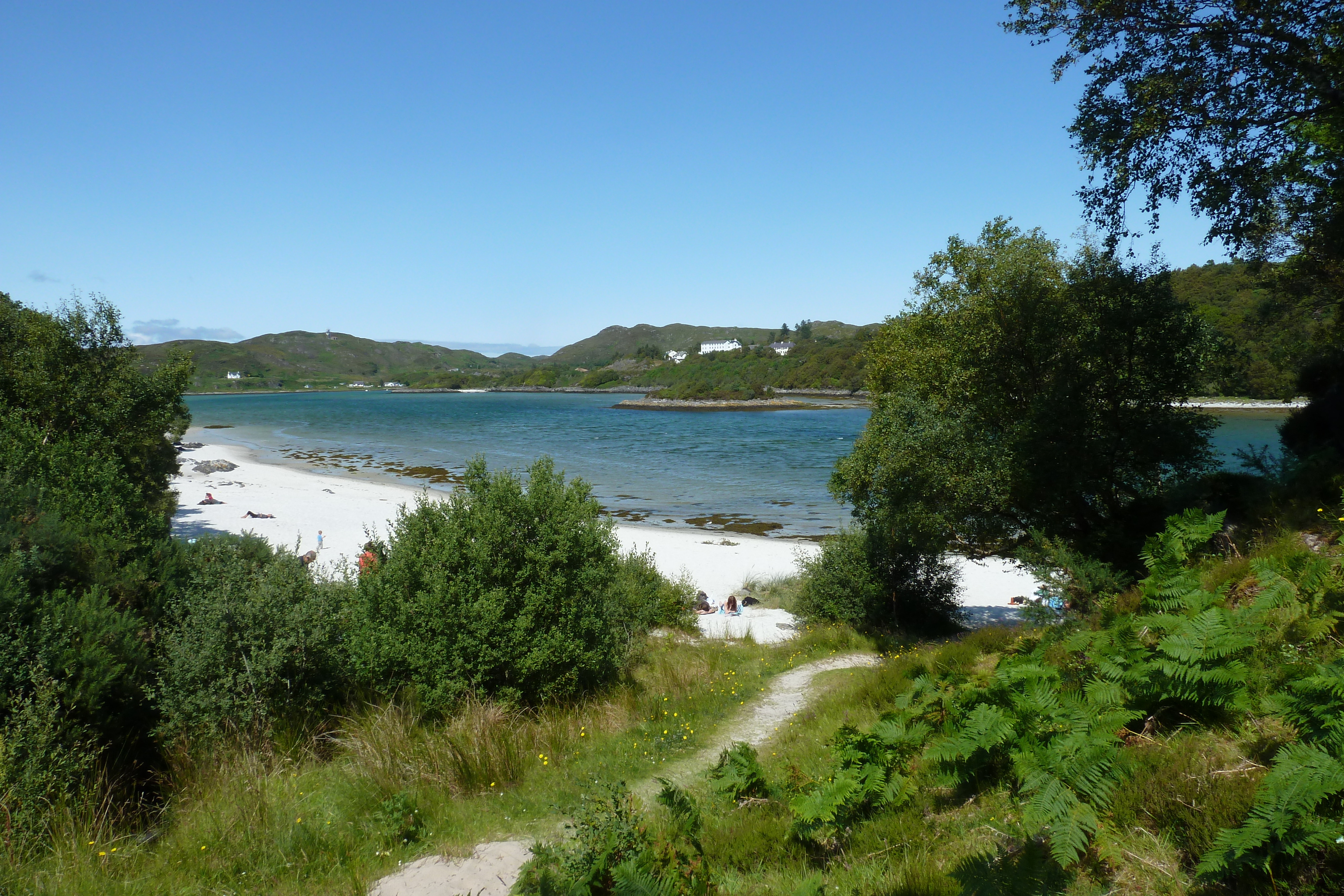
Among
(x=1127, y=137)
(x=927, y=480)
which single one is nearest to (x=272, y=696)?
(x=927, y=480)

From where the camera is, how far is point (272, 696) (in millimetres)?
7395

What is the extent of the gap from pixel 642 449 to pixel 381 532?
45.2 meters

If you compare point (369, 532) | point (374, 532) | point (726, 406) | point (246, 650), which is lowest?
point (374, 532)

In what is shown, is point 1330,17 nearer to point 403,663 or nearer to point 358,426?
point 403,663

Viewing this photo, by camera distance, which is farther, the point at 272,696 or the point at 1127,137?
the point at 1127,137

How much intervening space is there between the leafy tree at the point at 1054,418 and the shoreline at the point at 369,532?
345 cm

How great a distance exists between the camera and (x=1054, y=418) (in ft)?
38.9

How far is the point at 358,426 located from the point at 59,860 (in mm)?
102215

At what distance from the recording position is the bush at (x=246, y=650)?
6.86 m

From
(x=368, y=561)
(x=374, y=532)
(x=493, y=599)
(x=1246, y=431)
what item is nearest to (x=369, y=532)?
(x=374, y=532)

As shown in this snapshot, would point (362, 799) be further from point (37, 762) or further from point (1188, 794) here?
point (1188, 794)

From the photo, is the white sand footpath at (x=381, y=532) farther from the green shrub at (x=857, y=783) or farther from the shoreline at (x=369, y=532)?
the green shrub at (x=857, y=783)

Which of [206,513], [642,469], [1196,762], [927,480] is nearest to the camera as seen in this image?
[1196,762]

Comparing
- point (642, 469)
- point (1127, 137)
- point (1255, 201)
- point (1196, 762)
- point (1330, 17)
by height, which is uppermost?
point (1330, 17)
